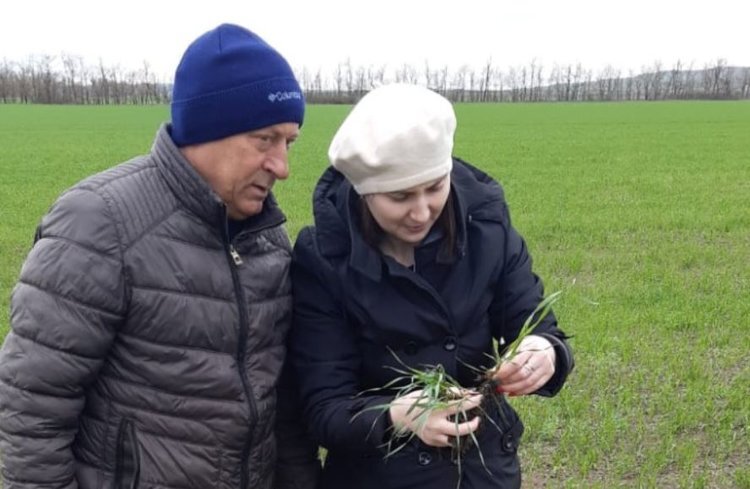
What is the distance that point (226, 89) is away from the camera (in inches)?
69.4

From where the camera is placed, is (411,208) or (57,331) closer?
(57,331)

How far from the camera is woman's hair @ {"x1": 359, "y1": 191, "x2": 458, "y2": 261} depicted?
1.94 meters

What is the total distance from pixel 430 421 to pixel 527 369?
0.83 ft

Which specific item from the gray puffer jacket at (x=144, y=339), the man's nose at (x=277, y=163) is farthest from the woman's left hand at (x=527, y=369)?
the man's nose at (x=277, y=163)

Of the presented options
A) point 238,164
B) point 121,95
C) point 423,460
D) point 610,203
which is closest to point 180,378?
point 238,164

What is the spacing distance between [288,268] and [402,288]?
0.96 feet

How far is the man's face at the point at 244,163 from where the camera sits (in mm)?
1806

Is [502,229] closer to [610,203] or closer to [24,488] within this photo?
[24,488]

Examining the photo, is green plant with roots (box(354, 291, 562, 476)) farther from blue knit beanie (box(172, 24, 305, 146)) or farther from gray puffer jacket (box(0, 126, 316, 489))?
blue knit beanie (box(172, 24, 305, 146))

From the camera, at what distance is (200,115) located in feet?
5.83

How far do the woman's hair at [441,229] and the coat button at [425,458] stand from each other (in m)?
0.47

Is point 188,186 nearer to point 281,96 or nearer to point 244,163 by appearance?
point 244,163

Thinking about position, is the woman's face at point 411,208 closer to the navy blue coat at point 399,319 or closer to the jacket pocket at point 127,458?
the navy blue coat at point 399,319

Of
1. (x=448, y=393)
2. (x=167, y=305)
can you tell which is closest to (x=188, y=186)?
(x=167, y=305)
